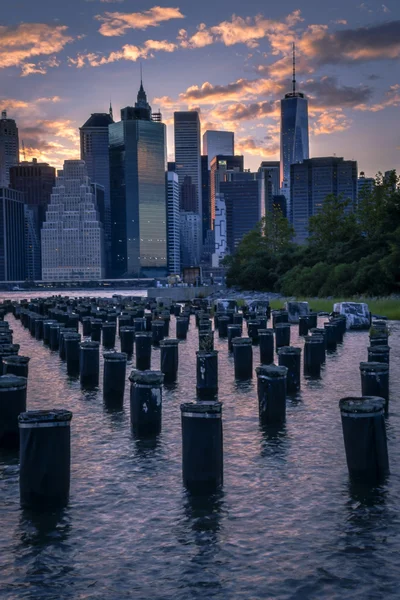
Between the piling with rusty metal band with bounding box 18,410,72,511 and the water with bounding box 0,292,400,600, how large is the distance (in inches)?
10.9

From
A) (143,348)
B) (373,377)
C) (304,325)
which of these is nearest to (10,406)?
(373,377)

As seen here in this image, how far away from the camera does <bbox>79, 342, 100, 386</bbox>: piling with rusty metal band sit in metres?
20.6

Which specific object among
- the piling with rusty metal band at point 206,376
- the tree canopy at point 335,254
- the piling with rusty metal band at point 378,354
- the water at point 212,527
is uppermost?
the tree canopy at point 335,254

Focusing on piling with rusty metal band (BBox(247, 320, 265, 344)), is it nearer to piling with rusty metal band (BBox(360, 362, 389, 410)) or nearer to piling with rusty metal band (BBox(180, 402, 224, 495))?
piling with rusty metal band (BBox(360, 362, 389, 410))

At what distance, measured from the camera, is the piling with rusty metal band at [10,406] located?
12.6m

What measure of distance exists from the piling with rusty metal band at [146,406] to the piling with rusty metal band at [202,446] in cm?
354

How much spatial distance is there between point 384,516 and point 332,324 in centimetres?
2064

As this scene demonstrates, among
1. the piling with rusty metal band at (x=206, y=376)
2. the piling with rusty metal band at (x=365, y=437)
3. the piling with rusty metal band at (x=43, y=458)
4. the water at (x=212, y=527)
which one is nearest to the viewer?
the water at (x=212, y=527)

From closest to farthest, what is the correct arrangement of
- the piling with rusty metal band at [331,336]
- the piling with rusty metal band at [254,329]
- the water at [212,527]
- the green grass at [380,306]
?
1. the water at [212,527]
2. the piling with rusty metal band at [331,336]
3. the piling with rusty metal band at [254,329]
4. the green grass at [380,306]

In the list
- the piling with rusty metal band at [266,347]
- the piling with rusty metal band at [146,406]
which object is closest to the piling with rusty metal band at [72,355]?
the piling with rusty metal band at [266,347]

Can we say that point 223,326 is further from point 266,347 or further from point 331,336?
point 266,347

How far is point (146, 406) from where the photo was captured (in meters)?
13.7

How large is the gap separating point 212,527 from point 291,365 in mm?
10175

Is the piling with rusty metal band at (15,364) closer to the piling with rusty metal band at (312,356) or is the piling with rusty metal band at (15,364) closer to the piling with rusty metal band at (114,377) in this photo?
the piling with rusty metal band at (114,377)
